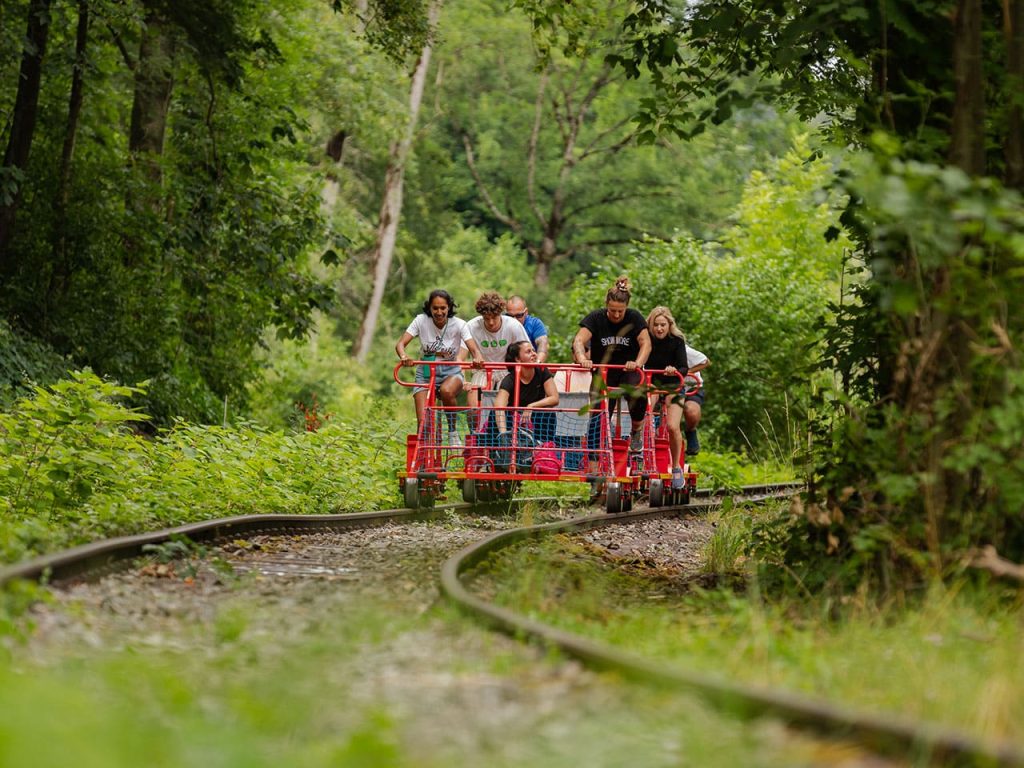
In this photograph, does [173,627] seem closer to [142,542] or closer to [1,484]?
[142,542]

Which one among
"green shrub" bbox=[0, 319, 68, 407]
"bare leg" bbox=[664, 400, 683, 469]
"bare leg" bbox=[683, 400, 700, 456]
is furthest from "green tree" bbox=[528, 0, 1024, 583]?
"green shrub" bbox=[0, 319, 68, 407]

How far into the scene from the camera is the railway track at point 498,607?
430 cm

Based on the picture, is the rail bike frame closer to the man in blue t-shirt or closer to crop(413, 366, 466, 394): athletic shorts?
crop(413, 366, 466, 394): athletic shorts

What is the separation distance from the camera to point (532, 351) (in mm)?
14562

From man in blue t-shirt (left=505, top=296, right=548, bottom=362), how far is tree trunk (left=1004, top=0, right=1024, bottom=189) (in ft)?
23.0

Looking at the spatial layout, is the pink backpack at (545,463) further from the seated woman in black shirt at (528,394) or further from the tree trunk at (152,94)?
the tree trunk at (152,94)

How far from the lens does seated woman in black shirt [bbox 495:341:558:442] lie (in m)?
13.9

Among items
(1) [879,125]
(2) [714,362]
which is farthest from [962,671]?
(2) [714,362]

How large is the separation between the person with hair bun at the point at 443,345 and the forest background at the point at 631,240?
247cm

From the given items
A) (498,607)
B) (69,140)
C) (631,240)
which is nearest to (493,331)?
(69,140)

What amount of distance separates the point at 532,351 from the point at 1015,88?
24.0 ft

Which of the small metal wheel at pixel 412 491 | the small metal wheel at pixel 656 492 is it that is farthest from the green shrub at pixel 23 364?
the small metal wheel at pixel 656 492

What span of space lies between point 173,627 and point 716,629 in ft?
8.21

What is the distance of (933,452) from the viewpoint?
7.29 metres
